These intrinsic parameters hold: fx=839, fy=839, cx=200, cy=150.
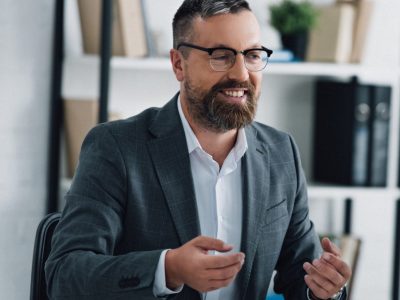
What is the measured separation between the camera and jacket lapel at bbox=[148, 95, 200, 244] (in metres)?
1.53

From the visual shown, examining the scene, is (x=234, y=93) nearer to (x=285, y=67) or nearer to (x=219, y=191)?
(x=219, y=191)

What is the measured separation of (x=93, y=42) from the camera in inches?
110

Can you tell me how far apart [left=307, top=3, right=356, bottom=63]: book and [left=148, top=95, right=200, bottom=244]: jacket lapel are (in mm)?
1376

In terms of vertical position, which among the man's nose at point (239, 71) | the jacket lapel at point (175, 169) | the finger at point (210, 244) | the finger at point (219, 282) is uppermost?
the man's nose at point (239, 71)

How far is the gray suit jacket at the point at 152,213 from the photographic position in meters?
1.38

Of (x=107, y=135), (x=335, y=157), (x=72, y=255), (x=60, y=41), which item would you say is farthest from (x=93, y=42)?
(x=72, y=255)

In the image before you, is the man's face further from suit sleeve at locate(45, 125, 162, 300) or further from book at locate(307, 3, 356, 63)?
book at locate(307, 3, 356, 63)

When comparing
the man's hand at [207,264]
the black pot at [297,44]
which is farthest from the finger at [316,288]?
the black pot at [297,44]

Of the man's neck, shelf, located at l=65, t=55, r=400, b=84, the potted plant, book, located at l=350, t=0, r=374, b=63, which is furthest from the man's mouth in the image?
book, located at l=350, t=0, r=374, b=63

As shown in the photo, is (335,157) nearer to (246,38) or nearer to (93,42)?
(93,42)

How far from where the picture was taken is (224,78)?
1.53 metres

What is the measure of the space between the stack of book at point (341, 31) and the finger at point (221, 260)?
1741 mm

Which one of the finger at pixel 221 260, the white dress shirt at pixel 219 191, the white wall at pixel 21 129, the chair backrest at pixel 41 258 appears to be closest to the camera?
the finger at pixel 221 260

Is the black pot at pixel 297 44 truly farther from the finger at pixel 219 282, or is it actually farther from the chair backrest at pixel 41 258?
the finger at pixel 219 282
